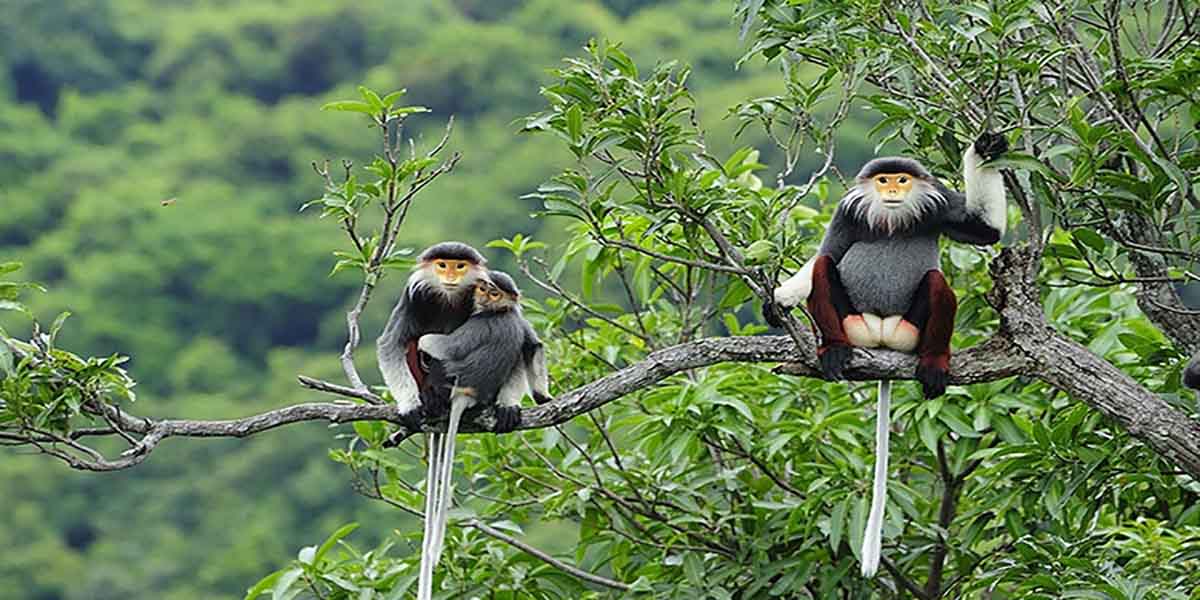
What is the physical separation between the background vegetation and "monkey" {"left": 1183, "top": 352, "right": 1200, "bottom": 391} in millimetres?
99

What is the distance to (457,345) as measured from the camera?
4.73 metres

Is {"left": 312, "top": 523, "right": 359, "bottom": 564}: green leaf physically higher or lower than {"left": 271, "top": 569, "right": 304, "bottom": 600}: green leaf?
higher

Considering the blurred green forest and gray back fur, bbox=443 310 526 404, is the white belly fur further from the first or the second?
the blurred green forest

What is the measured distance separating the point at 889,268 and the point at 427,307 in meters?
1.32

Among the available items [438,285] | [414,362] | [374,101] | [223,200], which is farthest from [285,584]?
[223,200]

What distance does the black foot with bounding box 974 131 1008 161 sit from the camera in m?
3.78

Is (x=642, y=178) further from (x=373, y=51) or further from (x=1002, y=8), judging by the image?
(x=373, y=51)

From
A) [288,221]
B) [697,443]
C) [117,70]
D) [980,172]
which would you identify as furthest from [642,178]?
[117,70]

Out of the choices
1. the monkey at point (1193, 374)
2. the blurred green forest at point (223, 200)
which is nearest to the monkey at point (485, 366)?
the monkey at point (1193, 374)

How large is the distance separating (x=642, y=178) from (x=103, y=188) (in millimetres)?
31943

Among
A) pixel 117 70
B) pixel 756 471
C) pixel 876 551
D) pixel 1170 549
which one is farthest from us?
pixel 117 70

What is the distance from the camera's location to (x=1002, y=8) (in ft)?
12.3

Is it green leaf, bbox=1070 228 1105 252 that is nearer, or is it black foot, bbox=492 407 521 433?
green leaf, bbox=1070 228 1105 252

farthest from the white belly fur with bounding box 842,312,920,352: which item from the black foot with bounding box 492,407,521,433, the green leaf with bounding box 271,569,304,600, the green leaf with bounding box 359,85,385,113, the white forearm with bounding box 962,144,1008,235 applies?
the green leaf with bounding box 271,569,304,600
